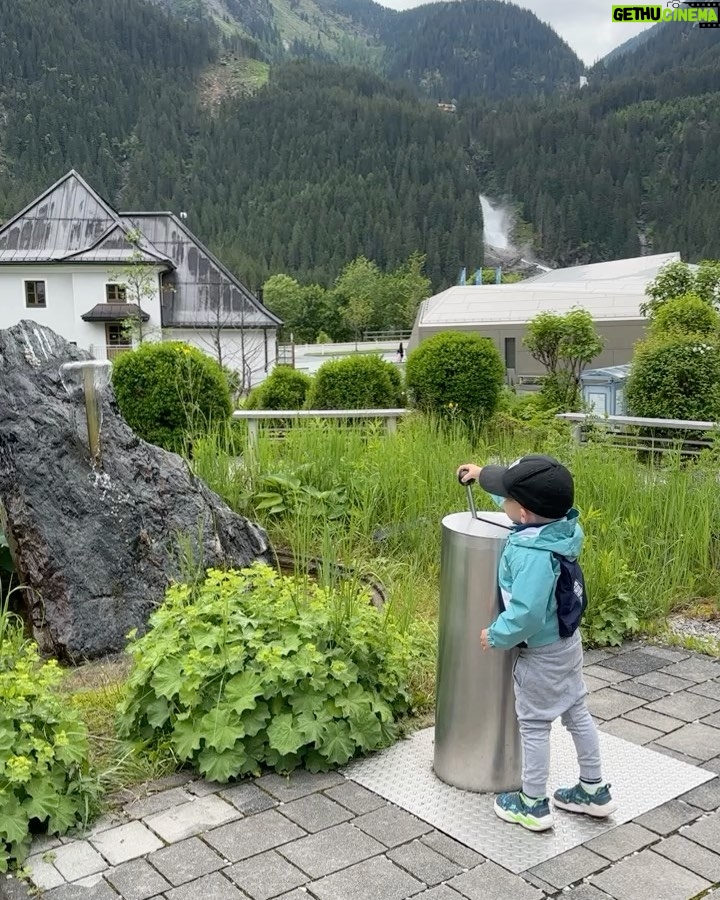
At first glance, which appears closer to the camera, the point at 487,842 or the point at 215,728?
the point at 487,842

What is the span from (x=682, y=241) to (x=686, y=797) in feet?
393

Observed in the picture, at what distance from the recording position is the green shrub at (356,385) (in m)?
12.3

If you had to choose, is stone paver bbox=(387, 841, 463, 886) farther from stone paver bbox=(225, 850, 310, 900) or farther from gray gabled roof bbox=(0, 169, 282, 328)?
gray gabled roof bbox=(0, 169, 282, 328)

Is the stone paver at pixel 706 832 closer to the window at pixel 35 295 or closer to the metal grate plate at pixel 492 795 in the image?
the metal grate plate at pixel 492 795

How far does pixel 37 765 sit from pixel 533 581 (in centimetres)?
159

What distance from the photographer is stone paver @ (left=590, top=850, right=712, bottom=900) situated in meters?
2.35

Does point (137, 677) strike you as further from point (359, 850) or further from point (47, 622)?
point (47, 622)

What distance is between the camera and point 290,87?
5733 inches

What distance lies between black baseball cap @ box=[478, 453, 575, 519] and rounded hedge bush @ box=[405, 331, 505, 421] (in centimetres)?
897

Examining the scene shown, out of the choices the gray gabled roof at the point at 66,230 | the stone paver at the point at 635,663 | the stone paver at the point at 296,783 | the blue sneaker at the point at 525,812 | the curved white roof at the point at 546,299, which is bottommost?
the stone paver at the point at 635,663

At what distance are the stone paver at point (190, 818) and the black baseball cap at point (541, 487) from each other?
1.35m

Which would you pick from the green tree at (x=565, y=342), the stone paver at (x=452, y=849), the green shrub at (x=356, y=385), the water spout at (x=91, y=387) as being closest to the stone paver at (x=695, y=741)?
the stone paver at (x=452, y=849)

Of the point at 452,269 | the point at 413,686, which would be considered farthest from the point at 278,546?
the point at 452,269

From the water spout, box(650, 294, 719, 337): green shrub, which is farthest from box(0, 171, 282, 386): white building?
the water spout
